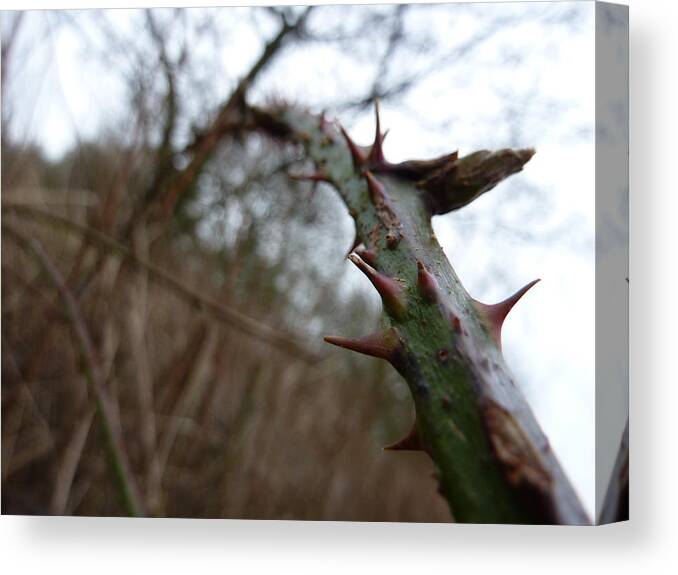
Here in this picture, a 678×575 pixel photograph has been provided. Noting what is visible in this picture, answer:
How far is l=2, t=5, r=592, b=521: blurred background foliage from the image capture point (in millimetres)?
1736

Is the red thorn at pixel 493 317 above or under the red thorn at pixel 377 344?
above

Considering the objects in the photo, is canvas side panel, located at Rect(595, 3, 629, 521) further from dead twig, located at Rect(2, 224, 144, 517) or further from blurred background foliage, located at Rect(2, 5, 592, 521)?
dead twig, located at Rect(2, 224, 144, 517)

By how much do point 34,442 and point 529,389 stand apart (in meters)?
1.15

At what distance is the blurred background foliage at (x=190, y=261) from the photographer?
1736mm

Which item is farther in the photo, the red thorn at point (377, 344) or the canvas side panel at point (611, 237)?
the canvas side panel at point (611, 237)

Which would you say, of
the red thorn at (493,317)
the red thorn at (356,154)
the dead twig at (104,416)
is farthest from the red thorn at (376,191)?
the dead twig at (104,416)

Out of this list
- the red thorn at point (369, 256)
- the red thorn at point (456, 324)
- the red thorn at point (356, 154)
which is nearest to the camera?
the red thorn at point (456, 324)

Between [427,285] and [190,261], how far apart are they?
166cm

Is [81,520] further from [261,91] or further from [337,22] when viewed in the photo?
[337,22]

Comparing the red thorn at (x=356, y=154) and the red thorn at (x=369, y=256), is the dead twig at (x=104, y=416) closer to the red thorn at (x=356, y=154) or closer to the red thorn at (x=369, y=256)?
the red thorn at (x=356, y=154)

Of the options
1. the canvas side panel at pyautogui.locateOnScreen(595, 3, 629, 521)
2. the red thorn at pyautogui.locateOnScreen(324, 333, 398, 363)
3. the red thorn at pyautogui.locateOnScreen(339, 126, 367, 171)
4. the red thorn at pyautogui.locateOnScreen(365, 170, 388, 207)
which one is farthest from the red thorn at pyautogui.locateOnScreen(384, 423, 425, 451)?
the canvas side panel at pyautogui.locateOnScreen(595, 3, 629, 521)

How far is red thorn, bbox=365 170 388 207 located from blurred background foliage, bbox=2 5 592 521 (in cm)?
72

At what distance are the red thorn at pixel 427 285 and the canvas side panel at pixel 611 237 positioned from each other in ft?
2.51

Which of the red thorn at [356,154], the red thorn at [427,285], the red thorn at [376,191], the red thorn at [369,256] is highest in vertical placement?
the red thorn at [356,154]
